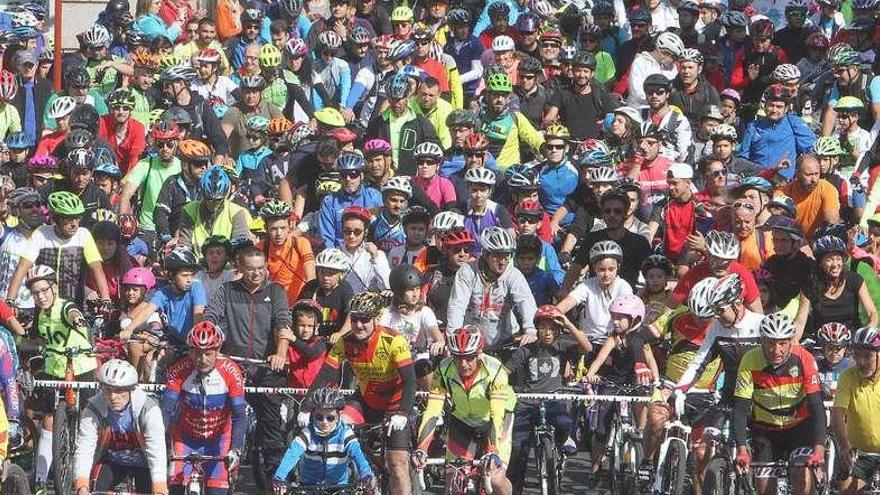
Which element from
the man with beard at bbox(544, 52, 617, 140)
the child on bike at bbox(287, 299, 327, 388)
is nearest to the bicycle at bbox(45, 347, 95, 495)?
the child on bike at bbox(287, 299, 327, 388)

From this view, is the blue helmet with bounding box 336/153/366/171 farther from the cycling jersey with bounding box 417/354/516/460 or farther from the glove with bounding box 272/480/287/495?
the glove with bounding box 272/480/287/495

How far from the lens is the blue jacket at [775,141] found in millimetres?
23625

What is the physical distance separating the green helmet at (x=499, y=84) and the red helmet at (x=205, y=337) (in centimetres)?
644

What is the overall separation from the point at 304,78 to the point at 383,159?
3499 mm

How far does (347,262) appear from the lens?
64.2 feet

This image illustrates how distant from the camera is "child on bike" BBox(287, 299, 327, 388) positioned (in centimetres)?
1900

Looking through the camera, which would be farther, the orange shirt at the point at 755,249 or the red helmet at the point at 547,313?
the orange shirt at the point at 755,249

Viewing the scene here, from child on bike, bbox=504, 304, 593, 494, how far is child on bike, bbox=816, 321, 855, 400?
6.44ft

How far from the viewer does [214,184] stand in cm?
2123

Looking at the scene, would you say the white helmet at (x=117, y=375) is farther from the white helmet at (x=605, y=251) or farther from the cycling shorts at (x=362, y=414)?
the white helmet at (x=605, y=251)

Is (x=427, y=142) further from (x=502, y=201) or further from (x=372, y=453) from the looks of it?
(x=372, y=453)

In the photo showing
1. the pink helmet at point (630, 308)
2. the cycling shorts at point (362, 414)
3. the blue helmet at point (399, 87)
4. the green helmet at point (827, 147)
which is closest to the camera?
the cycling shorts at point (362, 414)

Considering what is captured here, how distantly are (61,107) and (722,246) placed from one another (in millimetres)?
8282

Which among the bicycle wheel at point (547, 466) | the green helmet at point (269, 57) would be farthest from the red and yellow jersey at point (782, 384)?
the green helmet at point (269, 57)
